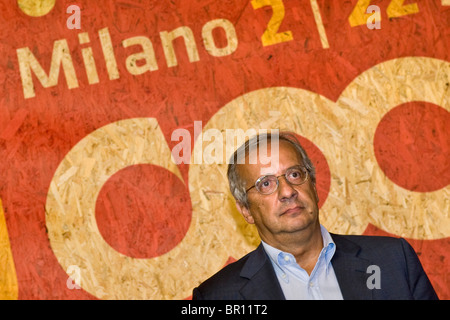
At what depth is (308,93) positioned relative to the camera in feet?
9.80

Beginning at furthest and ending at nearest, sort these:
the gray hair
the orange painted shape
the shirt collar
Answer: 1. the orange painted shape
2. the gray hair
3. the shirt collar

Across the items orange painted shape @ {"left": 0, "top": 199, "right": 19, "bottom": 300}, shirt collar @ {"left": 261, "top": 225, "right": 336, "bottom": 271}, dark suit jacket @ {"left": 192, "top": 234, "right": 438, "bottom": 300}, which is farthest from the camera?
orange painted shape @ {"left": 0, "top": 199, "right": 19, "bottom": 300}

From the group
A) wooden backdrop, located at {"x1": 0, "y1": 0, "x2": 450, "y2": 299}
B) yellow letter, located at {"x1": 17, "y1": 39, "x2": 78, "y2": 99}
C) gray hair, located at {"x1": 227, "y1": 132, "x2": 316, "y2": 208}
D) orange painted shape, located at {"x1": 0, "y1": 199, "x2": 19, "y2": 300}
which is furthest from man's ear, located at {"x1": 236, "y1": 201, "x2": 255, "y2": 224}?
orange painted shape, located at {"x1": 0, "y1": 199, "x2": 19, "y2": 300}

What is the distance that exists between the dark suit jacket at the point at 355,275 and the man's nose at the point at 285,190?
24 centimetres

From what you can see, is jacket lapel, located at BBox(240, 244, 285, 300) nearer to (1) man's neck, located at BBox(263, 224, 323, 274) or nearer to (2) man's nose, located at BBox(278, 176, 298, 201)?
(1) man's neck, located at BBox(263, 224, 323, 274)

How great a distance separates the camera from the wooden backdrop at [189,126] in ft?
9.61

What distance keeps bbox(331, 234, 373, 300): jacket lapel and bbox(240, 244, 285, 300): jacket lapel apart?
0.72 ft

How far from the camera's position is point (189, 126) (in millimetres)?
2982

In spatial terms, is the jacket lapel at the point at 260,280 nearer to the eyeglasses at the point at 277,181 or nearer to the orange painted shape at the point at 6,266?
the eyeglasses at the point at 277,181

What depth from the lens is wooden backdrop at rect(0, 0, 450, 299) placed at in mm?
2930

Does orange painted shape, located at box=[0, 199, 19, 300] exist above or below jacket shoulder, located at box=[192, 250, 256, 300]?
above

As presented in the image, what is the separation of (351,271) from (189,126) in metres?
1.32
